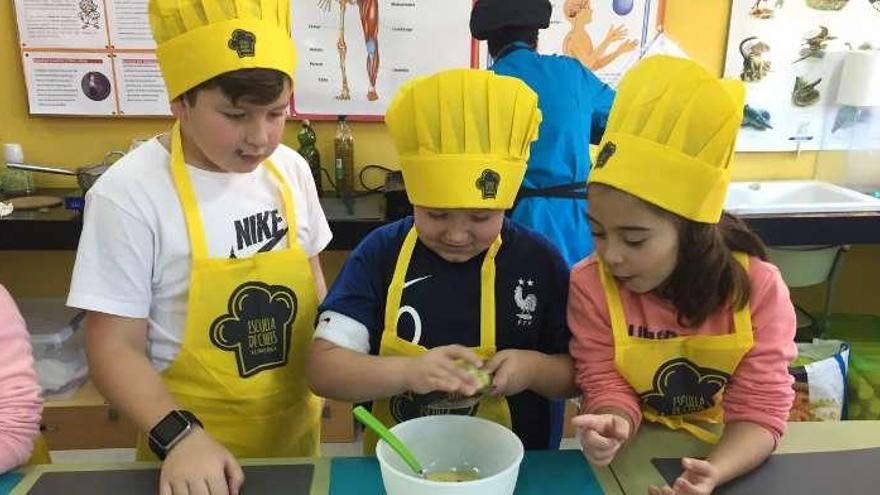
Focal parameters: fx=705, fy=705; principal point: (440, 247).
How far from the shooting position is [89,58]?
252 centimetres

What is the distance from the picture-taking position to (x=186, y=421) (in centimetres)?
94

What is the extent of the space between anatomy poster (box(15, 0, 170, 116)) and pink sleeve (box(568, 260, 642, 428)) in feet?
6.70

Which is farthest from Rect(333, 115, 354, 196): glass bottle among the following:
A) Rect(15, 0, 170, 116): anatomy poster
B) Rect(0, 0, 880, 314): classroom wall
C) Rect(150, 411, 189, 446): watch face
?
Rect(150, 411, 189, 446): watch face

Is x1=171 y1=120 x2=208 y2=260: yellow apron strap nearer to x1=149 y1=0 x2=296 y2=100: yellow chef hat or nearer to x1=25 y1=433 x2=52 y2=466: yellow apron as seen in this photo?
x1=149 y1=0 x2=296 y2=100: yellow chef hat

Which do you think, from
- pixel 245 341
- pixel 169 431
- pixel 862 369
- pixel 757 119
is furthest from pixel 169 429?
pixel 757 119

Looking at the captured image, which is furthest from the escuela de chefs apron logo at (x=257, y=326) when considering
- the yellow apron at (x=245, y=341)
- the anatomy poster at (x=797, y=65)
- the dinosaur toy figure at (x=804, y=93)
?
the dinosaur toy figure at (x=804, y=93)

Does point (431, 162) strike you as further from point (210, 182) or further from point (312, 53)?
point (312, 53)

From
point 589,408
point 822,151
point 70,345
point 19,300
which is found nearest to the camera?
point 589,408

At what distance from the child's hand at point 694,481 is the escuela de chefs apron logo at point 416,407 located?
30 centimetres

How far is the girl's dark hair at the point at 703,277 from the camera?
0.99 metres

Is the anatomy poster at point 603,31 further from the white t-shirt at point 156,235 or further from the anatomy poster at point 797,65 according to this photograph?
the white t-shirt at point 156,235

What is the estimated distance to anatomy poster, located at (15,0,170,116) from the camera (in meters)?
2.46

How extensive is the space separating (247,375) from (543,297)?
476mm

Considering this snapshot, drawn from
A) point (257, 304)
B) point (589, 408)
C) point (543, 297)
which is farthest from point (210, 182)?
point (589, 408)
